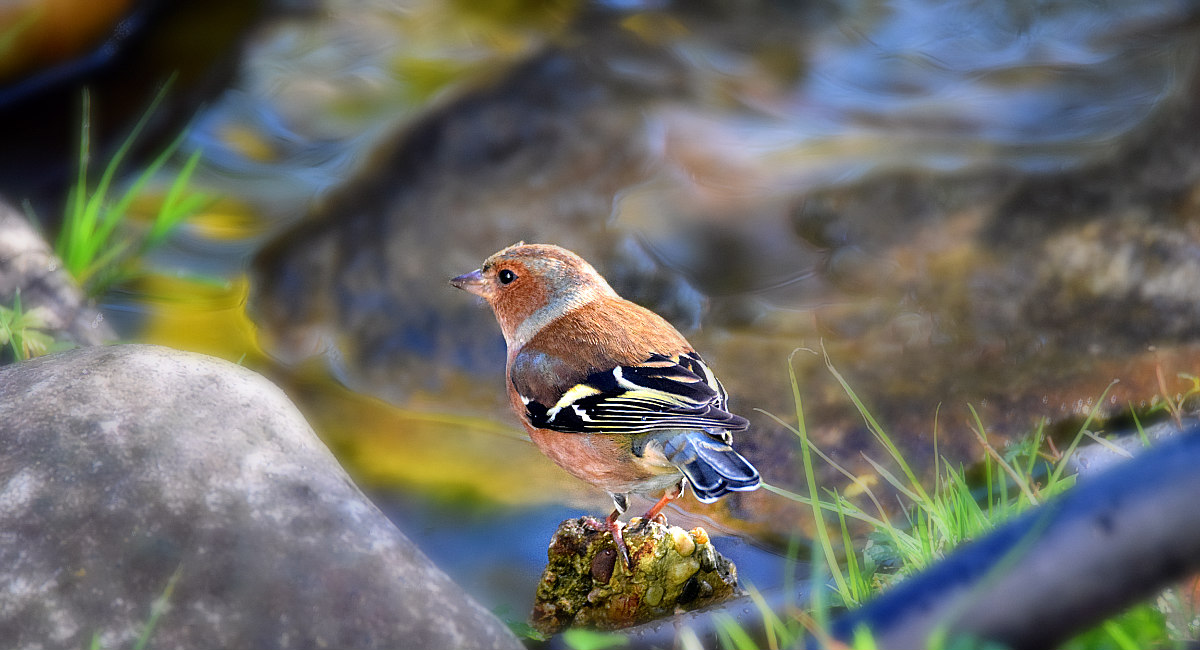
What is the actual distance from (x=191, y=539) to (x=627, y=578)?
3.94 feet

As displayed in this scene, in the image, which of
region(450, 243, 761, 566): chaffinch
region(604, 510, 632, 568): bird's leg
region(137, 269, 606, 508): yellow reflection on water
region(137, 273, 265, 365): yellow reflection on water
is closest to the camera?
region(450, 243, 761, 566): chaffinch

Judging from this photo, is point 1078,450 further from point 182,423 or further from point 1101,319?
point 182,423

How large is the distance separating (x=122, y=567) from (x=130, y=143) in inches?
169

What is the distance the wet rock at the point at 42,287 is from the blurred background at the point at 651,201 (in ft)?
1.31

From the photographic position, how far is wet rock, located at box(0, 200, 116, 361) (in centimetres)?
432

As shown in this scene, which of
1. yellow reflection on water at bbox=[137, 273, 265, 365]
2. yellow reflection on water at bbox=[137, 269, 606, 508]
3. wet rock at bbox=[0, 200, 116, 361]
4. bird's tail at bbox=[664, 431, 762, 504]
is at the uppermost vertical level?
bird's tail at bbox=[664, 431, 762, 504]

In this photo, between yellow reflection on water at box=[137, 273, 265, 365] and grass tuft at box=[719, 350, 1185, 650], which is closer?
grass tuft at box=[719, 350, 1185, 650]

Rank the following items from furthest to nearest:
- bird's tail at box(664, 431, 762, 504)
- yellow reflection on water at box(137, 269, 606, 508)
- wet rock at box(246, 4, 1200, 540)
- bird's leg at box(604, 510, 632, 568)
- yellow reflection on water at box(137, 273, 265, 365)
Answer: yellow reflection on water at box(137, 273, 265, 365)
wet rock at box(246, 4, 1200, 540)
yellow reflection on water at box(137, 269, 606, 508)
bird's leg at box(604, 510, 632, 568)
bird's tail at box(664, 431, 762, 504)

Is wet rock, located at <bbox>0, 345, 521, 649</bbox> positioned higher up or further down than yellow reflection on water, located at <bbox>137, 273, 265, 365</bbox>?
higher up

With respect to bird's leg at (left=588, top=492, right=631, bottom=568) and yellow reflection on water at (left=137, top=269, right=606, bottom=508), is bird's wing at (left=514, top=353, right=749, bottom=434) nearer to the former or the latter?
bird's leg at (left=588, top=492, right=631, bottom=568)

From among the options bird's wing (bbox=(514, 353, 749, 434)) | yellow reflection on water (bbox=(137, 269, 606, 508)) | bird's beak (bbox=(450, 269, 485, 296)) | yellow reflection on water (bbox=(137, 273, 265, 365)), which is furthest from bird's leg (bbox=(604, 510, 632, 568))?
yellow reflection on water (bbox=(137, 273, 265, 365))

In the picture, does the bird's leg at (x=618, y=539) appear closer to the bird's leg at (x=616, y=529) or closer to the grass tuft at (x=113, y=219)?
the bird's leg at (x=616, y=529)

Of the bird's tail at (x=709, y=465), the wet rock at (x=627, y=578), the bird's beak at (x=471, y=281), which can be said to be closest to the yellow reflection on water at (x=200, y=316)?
the bird's beak at (x=471, y=281)

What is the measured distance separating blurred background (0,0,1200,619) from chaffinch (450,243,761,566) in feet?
2.39
